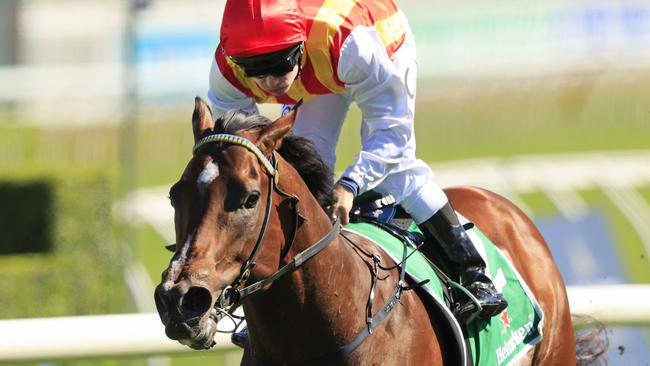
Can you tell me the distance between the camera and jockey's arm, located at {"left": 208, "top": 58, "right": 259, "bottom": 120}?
3656 millimetres

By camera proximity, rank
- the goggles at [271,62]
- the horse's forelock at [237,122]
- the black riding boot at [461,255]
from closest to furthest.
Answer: the horse's forelock at [237,122] → the goggles at [271,62] → the black riding boot at [461,255]

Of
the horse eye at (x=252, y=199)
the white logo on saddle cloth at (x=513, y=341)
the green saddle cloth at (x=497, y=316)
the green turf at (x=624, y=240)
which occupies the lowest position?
the green turf at (x=624, y=240)

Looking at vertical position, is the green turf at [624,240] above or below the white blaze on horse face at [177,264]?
below

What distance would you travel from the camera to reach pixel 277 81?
3271 millimetres

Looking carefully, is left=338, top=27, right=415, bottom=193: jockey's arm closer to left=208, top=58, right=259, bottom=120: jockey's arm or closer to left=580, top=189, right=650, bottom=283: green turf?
left=208, top=58, right=259, bottom=120: jockey's arm

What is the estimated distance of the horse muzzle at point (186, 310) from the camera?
265cm

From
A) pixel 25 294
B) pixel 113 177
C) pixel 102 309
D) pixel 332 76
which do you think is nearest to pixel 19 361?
pixel 332 76

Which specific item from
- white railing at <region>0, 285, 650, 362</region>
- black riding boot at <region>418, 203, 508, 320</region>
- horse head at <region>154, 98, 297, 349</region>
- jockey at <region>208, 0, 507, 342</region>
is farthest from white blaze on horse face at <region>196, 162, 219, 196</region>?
white railing at <region>0, 285, 650, 362</region>

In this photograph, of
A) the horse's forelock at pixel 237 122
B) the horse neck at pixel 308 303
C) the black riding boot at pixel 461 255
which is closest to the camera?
the horse's forelock at pixel 237 122

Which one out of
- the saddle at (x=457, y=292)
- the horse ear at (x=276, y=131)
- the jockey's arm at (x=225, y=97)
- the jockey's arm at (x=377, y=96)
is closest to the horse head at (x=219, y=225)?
the horse ear at (x=276, y=131)

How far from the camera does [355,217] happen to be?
12.5 ft

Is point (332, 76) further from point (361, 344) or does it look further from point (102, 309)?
point (102, 309)

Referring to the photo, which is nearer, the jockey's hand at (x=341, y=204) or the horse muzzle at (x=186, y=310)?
the horse muzzle at (x=186, y=310)

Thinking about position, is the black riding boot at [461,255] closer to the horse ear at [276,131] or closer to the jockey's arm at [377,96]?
the jockey's arm at [377,96]
